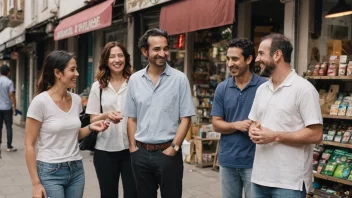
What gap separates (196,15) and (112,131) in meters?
3.46

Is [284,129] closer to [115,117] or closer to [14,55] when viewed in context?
[115,117]

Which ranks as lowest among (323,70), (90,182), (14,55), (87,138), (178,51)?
(90,182)

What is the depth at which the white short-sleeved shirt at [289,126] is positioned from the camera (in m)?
2.76

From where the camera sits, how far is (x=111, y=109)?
3.89m

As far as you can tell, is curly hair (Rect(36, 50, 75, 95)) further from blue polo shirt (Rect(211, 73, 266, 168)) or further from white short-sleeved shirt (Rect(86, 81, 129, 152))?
blue polo shirt (Rect(211, 73, 266, 168))

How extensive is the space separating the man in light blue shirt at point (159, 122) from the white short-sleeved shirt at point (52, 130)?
550 millimetres

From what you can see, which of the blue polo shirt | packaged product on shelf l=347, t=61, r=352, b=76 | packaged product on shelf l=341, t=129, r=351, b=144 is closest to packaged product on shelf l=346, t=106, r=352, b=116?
packaged product on shelf l=341, t=129, r=351, b=144

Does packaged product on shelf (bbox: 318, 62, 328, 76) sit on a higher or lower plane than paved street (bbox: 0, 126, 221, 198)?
higher

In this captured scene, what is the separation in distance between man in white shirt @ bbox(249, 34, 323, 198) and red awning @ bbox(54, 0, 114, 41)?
21.4 feet

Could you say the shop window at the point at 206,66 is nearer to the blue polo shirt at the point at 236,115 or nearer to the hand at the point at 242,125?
the blue polo shirt at the point at 236,115

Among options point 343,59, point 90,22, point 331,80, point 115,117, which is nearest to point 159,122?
point 115,117

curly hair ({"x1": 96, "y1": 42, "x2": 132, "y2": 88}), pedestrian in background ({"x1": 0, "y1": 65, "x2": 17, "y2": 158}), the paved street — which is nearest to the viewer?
curly hair ({"x1": 96, "y1": 42, "x2": 132, "y2": 88})

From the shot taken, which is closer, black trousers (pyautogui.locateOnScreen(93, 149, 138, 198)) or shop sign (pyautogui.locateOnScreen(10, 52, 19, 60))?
black trousers (pyautogui.locateOnScreen(93, 149, 138, 198))

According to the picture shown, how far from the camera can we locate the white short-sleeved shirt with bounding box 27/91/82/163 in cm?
312
